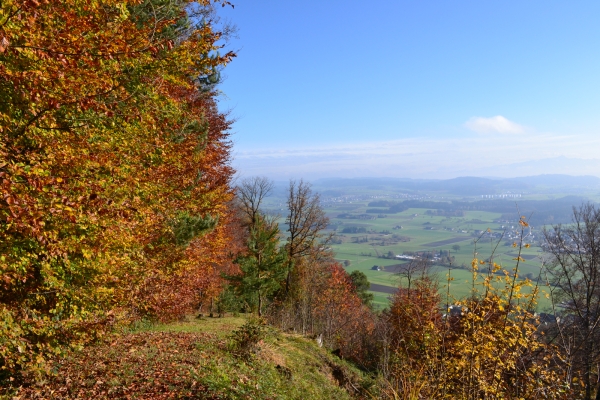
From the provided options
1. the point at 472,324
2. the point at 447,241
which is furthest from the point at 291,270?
the point at 447,241

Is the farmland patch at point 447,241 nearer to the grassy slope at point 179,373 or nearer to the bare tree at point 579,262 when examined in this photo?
the bare tree at point 579,262

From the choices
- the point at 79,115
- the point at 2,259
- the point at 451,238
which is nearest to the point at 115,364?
the point at 2,259

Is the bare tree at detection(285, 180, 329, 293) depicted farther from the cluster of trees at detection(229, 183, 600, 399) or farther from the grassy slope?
the grassy slope

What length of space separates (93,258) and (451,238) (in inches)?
3454

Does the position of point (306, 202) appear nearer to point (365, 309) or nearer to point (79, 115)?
point (365, 309)

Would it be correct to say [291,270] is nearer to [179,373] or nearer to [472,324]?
[179,373]

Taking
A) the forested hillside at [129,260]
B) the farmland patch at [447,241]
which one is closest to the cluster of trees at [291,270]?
the forested hillside at [129,260]

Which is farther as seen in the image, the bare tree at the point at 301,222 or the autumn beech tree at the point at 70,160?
the bare tree at the point at 301,222

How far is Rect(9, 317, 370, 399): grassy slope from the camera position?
6.44m

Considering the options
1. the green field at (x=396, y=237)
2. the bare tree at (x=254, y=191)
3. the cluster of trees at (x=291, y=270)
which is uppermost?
the bare tree at (x=254, y=191)

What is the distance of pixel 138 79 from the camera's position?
23.9 ft

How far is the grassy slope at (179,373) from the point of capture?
6.44 m

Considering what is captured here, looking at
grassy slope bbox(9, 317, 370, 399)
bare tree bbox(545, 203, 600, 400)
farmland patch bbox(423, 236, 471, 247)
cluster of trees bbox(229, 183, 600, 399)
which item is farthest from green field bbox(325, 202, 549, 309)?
grassy slope bbox(9, 317, 370, 399)

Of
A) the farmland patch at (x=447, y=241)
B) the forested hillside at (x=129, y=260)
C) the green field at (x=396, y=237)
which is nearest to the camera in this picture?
the forested hillside at (x=129, y=260)
